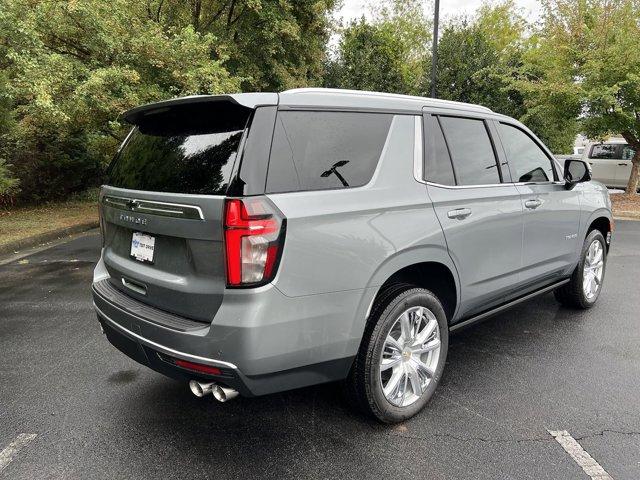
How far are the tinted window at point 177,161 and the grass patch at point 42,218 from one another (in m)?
6.37

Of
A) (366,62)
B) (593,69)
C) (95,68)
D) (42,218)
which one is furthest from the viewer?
(366,62)

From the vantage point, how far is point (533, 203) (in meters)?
3.56

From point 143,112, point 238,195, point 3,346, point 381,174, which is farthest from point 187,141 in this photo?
point 3,346

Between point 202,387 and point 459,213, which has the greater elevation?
point 459,213

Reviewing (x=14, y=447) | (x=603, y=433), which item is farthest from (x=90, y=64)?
(x=603, y=433)

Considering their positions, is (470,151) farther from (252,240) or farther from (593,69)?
(593,69)

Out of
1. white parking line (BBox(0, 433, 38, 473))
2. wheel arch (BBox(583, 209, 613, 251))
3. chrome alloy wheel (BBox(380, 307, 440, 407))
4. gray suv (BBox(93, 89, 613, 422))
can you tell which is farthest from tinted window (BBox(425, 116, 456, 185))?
white parking line (BBox(0, 433, 38, 473))

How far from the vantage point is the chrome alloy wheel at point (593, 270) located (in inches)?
179

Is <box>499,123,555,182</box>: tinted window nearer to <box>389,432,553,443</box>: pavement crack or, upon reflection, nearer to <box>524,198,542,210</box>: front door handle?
<box>524,198,542,210</box>: front door handle

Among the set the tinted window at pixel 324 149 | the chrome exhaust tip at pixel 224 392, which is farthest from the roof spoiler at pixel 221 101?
the chrome exhaust tip at pixel 224 392

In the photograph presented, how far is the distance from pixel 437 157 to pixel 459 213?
0.37 m

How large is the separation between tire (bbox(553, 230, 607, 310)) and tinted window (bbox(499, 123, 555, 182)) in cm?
93

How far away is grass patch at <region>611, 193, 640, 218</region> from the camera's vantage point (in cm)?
1173

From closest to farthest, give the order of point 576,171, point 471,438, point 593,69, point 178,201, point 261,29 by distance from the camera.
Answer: point 178,201
point 471,438
point 576,171
point 593,69
point 261,29
